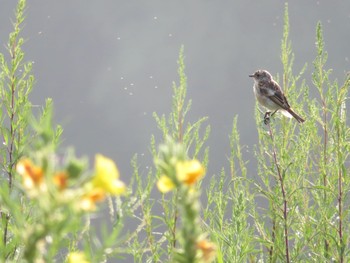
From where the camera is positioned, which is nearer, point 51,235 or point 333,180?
point 51,235

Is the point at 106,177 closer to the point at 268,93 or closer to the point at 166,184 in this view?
the point at 166,184

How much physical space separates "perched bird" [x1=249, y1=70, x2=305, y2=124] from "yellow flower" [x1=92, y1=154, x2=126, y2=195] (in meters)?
1.95

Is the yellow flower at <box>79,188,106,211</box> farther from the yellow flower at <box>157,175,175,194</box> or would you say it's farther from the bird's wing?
the bird's wing

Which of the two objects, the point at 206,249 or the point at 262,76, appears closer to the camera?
the point at 206,249

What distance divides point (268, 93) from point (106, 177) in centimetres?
232

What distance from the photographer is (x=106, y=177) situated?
0.31 meters

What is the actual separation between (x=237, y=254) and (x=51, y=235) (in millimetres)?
1087

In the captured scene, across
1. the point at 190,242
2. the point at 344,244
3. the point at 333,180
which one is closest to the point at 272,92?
the point at 333,180

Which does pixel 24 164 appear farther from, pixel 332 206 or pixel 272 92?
pixel 272 92

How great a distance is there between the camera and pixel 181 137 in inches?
65.5

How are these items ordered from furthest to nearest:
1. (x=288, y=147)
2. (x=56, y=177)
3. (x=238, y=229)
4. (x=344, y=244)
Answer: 1. (x=288, y=147)
2. (x=344, y=244)
3. (x=238, y=229)
4. (x=56, y=177)

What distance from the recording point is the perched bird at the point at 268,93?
2.37m

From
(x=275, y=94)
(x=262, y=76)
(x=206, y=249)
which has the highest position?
(x=262, y=76)

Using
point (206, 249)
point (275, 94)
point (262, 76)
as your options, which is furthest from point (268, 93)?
point (206, 249)
